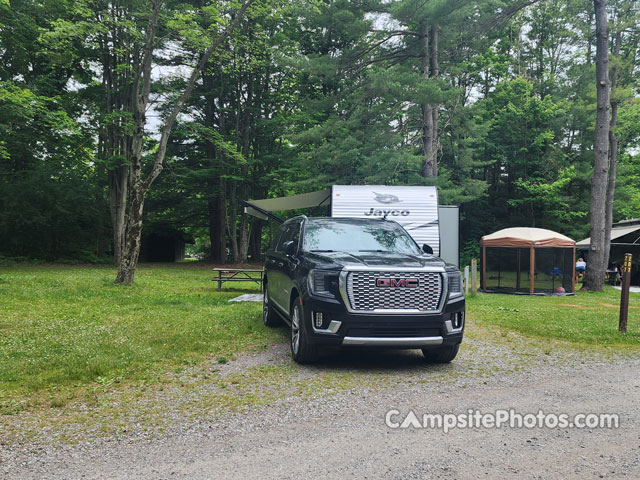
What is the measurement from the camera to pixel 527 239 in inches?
663

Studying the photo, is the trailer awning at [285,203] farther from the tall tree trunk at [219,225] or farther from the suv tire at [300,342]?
the tall tree trunk at [219,225]

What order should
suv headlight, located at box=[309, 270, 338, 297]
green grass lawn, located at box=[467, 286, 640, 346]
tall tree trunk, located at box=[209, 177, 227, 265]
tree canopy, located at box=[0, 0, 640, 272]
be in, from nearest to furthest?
1. suv headlight, located at box=[309, 270, 338, 297]
2. green grass lawn, located at box=[467, 286, 640, 346]
3. tree canopy, located at box=[0, 0, 640, 272]
4. tall tree trunk, located at box=[209, 177, 227, 265]

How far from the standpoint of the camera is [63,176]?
27797mm

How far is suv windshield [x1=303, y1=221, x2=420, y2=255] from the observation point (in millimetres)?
7062

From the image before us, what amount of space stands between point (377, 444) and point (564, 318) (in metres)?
8.12

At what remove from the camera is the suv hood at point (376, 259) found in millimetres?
5849

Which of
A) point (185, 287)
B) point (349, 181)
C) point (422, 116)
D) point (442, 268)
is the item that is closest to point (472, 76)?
point (422, 116)

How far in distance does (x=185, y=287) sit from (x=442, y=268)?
456 inches

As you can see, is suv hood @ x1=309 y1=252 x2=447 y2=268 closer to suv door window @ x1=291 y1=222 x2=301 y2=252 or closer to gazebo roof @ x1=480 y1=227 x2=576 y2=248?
suv door window @ x1=291 y1=222 x2=301 y2=252

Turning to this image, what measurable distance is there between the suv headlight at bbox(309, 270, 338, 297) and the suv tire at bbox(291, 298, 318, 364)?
353 mm

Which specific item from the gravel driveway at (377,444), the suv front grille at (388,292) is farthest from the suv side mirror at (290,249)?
the gravel driveway at (377,444)

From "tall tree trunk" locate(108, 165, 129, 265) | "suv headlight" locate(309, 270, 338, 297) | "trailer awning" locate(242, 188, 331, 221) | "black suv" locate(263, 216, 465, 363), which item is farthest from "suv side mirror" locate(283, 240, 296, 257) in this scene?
"tall tree trunk" locate(108, 165, 129, 265)

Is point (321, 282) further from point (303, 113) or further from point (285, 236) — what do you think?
point (303, 113)

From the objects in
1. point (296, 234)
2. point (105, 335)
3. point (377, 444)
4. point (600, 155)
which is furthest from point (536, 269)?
point (377, 444)
